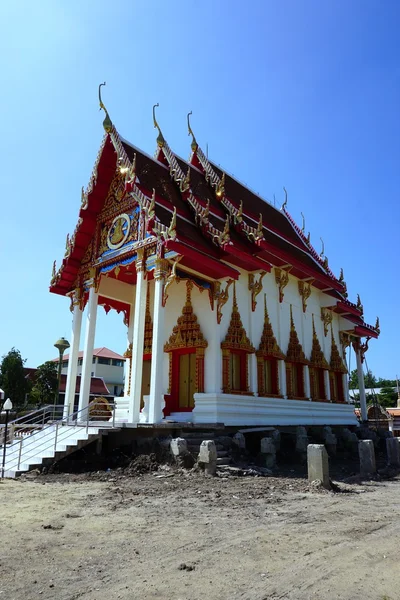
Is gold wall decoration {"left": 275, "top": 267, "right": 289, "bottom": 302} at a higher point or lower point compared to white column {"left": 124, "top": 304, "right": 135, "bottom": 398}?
higher

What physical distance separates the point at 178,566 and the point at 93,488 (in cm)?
412

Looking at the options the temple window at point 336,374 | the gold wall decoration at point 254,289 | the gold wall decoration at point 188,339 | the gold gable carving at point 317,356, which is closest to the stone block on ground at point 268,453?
the gold wall decoration at point 188,339

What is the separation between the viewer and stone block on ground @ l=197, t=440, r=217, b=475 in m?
8.39

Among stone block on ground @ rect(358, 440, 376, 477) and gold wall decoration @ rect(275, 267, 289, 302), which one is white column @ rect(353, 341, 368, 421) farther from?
stone block on ground @ rect(358, 440, 376, 477)

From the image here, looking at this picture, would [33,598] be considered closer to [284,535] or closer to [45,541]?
[45,541]

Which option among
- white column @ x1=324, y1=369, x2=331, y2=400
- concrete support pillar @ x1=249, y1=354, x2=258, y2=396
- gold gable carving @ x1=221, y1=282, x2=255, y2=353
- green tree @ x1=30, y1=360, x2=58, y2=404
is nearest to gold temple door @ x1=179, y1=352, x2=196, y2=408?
gold gable carving @ x1=221, y1=282, x2=255, y2=353

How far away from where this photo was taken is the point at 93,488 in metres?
7.54

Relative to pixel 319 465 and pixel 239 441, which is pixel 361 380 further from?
pixel 319 465

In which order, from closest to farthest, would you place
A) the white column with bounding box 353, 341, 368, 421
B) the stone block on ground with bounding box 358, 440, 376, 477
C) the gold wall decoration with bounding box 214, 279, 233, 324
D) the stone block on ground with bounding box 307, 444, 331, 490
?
the stone block on ground with bounding box 307, 444, 331, 490 → the stone block on ground with bounding box 358, 440, 376, 477 → the gold wall decoration with bounding box 214, 279, 233, 324 → the white column with bounding box 353, 341, 368, 421

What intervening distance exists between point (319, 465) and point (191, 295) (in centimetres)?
596

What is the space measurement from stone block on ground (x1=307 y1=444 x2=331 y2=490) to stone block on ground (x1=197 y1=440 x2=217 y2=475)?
5.55 feet

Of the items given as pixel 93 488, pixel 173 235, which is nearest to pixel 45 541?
pixel 93 488

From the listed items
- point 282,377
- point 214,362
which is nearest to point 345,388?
point 282,377

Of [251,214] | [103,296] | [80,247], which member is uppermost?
[251,214]
